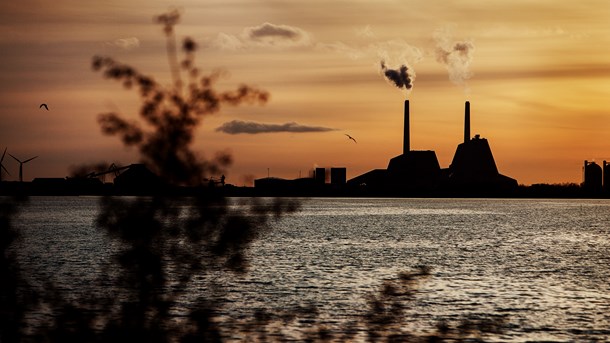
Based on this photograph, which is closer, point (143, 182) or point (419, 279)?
point (143, 182)

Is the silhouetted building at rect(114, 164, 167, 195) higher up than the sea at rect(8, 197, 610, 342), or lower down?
higher up

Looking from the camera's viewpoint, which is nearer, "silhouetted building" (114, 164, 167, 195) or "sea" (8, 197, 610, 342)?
"silhouetted building" (114, 164, 167, 195)

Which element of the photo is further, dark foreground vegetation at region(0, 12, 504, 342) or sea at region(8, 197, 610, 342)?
sea at region(8, 197, 610, 342)

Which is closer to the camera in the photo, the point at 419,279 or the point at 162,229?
the point at 162,229

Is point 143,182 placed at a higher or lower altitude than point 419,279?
higher

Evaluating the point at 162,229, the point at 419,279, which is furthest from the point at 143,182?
the point at 419,279

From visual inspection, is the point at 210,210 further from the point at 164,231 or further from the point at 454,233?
the point at 454,233

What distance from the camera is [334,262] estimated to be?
74.0m

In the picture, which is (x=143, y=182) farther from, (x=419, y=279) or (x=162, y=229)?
(x=419, y=279)

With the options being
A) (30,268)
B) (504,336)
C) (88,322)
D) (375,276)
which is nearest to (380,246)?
(375,276)

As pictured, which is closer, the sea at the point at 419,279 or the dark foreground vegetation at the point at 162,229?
the dark foreground vegetation at the point at 162,229

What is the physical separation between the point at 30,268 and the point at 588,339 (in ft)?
144

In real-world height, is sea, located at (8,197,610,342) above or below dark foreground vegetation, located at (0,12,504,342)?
below

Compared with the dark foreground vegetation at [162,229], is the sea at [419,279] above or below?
below
